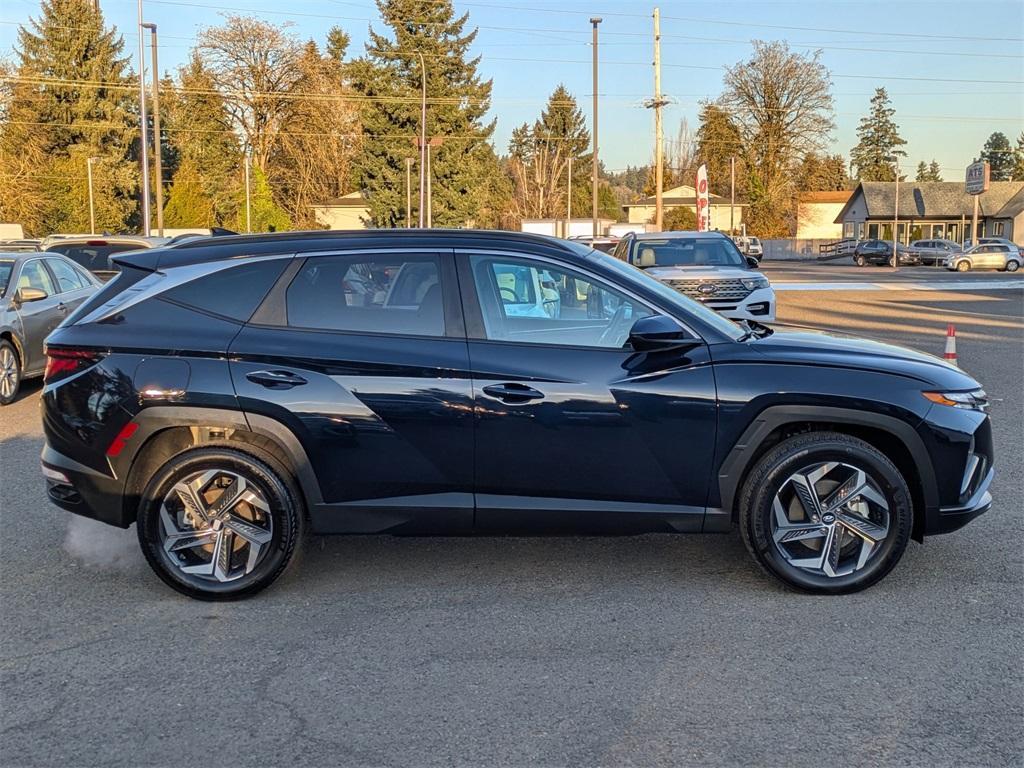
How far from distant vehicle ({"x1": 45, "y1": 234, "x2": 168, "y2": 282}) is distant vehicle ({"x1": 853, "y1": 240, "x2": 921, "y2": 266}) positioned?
54489 millimetres

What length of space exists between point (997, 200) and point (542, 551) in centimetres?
8996

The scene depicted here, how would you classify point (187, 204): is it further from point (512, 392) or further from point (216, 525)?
point (512, 392)

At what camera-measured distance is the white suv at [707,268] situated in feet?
42.3

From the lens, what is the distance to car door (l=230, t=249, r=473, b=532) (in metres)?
4.43

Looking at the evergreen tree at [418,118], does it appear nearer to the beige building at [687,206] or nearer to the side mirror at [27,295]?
the beige building at [687,206]

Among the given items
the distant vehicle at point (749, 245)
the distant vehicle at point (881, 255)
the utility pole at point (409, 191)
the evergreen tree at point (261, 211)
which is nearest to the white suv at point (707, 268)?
the evergreen tree at point (261, 211)

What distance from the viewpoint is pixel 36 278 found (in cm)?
1101

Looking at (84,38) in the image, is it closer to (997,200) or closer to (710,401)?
(710,401)

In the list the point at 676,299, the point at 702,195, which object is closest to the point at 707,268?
the point at 676,299

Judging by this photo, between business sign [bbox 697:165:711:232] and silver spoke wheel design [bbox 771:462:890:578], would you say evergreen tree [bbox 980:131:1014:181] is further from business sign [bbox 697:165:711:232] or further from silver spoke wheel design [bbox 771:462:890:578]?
silver spoke wheel design [bbox 771:462:890:578]

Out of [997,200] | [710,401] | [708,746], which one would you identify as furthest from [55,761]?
[997,200]

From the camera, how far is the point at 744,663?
3.86 meters

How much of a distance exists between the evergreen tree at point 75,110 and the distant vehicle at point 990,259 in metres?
50.2

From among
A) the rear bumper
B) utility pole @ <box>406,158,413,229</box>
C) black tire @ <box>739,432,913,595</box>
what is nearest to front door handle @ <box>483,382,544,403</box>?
black tire @ <box>739,432,913,595</box>
